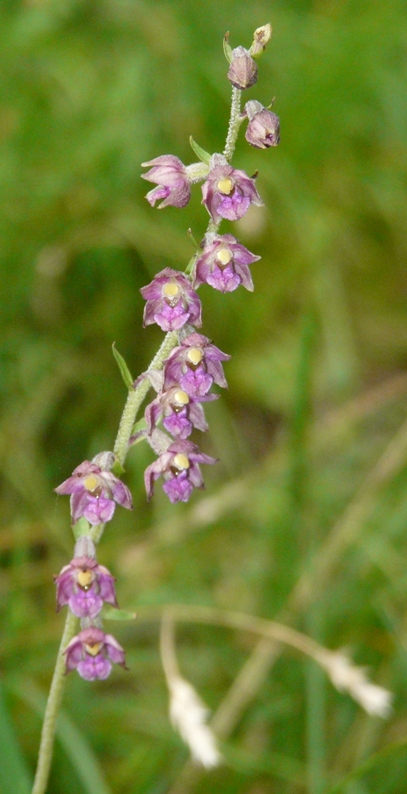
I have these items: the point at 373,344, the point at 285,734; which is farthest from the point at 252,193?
the point at 373,344

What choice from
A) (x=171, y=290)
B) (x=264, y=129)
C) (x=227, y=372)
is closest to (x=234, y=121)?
(x=264, y=129)

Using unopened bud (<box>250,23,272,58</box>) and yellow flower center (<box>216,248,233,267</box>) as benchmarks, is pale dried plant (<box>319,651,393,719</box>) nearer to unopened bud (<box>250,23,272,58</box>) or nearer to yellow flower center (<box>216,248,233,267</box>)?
yellow flower center (<box>216,248,233,267</box>)

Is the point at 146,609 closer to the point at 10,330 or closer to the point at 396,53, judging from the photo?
the point at 10,330

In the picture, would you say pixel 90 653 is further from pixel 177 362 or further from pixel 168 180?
pixel 168 180

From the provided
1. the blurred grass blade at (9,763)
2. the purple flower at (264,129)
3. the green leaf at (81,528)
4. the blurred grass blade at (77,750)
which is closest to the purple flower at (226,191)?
the purple flower at (264,129)

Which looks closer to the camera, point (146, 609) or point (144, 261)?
point (146, 609)

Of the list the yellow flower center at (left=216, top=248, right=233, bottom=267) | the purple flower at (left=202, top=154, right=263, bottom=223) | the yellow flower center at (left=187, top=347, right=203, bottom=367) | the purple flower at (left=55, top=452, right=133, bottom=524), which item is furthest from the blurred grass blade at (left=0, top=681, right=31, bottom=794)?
the purple flower at (left=202, top=154, right=263, bottom=223)
